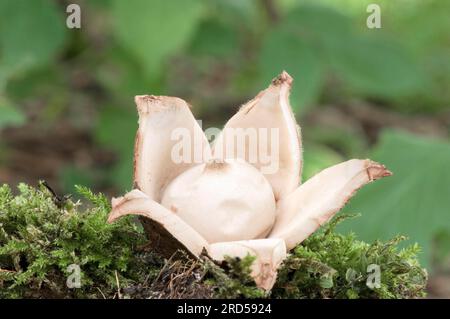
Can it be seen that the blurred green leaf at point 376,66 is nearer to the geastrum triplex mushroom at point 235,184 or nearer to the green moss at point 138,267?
the geastrum triplex mushroom at point 235,184

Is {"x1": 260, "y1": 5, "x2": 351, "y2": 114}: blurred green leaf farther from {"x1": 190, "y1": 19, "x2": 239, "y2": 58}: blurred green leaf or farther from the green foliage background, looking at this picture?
{"x1": 190, "y1": 19, "x2": 239, "y2": 58}: blurred green leaf

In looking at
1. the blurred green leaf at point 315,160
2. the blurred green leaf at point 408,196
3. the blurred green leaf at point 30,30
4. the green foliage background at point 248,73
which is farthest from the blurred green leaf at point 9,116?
the blurred green leaf at point 315,160

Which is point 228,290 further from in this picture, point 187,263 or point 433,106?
point 433,106

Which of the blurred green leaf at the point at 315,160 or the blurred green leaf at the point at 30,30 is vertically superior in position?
the blurred green leaf at the point at 30,30

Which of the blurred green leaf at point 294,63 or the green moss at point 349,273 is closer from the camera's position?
the green moss at point 349,273

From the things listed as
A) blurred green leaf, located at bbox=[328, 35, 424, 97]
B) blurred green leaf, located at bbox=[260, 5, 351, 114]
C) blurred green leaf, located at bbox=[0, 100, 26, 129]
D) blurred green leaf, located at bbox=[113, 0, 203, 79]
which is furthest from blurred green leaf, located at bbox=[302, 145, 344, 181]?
blurred green leaf, located at bbox=[0, 100, 26, 129]
